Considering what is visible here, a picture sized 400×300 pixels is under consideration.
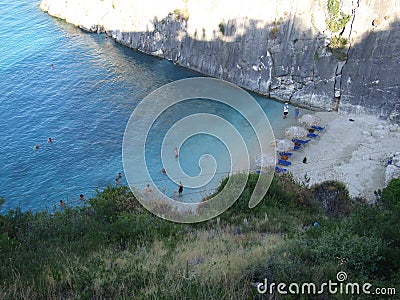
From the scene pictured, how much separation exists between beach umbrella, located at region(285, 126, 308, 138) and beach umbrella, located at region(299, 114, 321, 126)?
3.35ft

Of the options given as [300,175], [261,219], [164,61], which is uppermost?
[164,61]

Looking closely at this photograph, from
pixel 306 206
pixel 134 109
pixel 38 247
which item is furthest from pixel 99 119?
pixel 38 247

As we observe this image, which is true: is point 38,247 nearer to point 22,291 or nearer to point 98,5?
point 22,291

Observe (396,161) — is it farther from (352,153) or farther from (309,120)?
(309,120)

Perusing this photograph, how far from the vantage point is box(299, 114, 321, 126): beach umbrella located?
104 ft

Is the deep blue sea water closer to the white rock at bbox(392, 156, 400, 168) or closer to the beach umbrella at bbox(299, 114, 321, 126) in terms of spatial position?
the beach umbrella at bbox(299, 114, 321, 126)

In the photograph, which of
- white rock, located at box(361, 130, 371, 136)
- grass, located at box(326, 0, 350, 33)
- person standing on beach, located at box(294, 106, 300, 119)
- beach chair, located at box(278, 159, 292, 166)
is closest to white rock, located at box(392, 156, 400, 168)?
white rock, located at box(361, 130, 371, 136)

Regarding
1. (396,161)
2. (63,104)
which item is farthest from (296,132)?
(63,104)

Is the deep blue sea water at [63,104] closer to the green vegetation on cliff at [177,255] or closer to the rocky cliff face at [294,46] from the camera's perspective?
the rocky cliff face at [294,46]

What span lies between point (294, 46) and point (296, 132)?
347 inches

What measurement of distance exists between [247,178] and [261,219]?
14.7 ft

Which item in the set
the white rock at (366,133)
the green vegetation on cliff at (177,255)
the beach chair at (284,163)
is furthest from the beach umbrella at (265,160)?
the green vegetation on cliff at (177,255)

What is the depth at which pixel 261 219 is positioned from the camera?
15.5 metres

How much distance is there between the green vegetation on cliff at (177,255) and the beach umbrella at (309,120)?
53.7 feet
